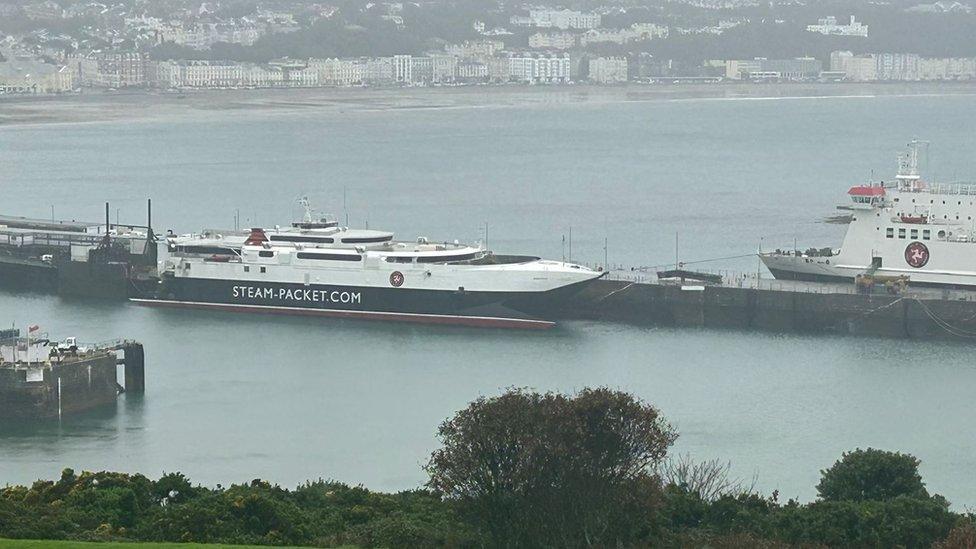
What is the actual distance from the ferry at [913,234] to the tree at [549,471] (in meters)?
24.0

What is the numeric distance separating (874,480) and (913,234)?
825 inches

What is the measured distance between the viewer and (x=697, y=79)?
166 meters

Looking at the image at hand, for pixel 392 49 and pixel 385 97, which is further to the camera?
pixel 392 49

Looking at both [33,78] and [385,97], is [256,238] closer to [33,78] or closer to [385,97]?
[385,97]

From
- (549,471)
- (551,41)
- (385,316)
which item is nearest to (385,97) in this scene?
(551,41)

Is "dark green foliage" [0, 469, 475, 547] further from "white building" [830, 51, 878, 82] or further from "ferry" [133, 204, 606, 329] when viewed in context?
"white building" [830, 51, 878, 82]

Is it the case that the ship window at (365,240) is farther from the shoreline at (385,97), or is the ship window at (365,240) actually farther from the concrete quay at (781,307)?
the shoreline at (385,97)

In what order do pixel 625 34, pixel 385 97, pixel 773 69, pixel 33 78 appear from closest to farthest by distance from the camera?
pixel 385 97
pixel 33 78
pixel 773 69
pixel 625 34

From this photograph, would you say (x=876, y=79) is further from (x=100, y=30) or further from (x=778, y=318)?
(x=778, y=318)

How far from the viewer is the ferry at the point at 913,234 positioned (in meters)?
44.3

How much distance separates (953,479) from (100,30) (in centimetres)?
14978

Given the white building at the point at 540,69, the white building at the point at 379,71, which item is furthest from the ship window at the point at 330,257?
the white building at the point at 540,69

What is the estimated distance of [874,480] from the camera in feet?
79.8

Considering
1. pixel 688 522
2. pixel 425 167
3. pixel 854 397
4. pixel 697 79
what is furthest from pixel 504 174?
pixel 697 79
